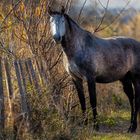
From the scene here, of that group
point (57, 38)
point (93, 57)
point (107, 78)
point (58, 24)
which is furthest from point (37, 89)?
point (107, 78)

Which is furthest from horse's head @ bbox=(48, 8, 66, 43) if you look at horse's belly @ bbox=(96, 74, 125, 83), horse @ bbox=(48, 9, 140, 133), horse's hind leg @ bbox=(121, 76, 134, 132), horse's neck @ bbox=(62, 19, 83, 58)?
horse's hind leg @ bbox=(121, 76, 134, 132)

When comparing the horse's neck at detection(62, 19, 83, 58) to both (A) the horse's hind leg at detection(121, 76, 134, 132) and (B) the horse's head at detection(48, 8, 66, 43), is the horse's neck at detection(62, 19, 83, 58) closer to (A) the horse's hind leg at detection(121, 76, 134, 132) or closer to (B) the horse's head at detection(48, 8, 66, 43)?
(B) the horse's head at detection(48, 8, 66, 43)

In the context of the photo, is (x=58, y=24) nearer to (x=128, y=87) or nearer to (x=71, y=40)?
(x=71, y=40)

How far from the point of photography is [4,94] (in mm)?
10273

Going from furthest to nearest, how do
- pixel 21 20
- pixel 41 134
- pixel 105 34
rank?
1. pixel 105 34
2. pixel 21 20
3. pixel 41 134

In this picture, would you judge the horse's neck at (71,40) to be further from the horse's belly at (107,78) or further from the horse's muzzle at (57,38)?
the horse's belly at (107,78)

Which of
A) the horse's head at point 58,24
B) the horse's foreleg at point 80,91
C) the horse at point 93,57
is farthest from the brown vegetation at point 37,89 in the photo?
the horse's head at point 58,24

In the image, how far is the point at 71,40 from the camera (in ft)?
39.2

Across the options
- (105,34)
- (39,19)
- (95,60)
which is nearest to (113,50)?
(95,60)

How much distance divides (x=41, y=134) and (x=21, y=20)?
3616 mm

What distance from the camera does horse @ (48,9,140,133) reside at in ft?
38.5

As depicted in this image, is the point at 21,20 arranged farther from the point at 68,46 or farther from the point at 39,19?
the point at 68,46

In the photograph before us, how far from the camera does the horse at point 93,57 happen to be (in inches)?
462

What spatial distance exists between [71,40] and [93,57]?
55 centimetres
